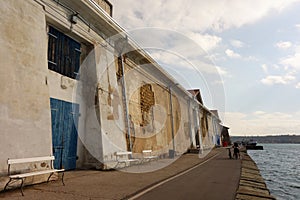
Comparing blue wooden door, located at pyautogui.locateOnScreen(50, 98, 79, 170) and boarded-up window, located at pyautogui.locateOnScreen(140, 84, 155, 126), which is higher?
boarded-up window, located at pyautogui.locateOnScreen(140, 84, 155, 126)

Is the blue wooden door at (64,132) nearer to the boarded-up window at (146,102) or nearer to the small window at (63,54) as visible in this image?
the small window at (63,54)

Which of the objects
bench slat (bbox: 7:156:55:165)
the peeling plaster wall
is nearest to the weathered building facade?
the peeling plaster wall

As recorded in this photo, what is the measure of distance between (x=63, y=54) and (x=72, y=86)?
1.29 metres

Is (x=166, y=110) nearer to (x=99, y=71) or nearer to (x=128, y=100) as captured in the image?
(x=128, y=100)

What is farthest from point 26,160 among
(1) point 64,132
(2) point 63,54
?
(2) point 63,54

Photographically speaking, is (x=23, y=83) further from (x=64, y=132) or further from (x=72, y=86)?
(x=72, y=86)

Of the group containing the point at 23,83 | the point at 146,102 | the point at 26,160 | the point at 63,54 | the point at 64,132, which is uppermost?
the point at 63,54

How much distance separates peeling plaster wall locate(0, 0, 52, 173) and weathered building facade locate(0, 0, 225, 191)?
2 cm

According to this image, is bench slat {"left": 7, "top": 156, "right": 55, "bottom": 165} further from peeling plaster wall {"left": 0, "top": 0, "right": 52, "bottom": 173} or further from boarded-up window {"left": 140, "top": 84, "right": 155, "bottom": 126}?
boarded-up window {"left": 140, "top": 84, "right": 155, "bottom": 126}

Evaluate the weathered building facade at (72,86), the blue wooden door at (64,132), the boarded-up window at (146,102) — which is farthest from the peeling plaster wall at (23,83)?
the boarded-up window at (146,102)

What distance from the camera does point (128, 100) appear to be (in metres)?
14.0

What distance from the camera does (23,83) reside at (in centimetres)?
661

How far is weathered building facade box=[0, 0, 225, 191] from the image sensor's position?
20.9 ft

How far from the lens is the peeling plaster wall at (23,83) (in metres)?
6.00
